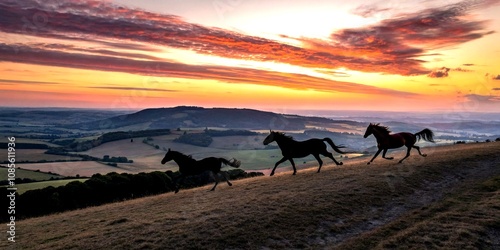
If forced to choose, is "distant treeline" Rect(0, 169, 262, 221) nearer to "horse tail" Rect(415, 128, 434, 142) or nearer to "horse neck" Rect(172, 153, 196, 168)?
"horse neck" Rect(172, 153, 196, 168)

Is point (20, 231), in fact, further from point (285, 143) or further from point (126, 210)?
point (285, 143)

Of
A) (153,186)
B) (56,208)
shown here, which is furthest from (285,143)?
(56,208)

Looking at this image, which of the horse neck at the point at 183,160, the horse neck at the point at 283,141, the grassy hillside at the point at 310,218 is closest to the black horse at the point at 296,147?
the horse neck at the point at 283,141

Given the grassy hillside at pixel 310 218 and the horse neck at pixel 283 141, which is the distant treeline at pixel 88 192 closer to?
the horse neck at pixel 283 141

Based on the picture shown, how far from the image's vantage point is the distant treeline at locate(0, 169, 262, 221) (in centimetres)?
3306

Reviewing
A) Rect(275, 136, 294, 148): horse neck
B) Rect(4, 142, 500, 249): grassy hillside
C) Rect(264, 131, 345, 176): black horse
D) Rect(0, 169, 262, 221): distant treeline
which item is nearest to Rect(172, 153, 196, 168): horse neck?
Rect(4, 142, 500, 249): grassy hillside

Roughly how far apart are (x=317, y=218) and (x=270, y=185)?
23.3ft

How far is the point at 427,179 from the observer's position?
73.3ft

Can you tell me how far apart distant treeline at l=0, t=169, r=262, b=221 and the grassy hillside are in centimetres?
1303

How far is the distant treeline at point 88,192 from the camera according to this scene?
3306cm

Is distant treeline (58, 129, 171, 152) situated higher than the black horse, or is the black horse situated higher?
the black horse

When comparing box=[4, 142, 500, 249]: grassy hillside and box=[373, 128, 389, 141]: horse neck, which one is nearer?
box=[4, 142, 500, 249]: grassy hillside

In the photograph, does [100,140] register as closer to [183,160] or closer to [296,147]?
[183,160]

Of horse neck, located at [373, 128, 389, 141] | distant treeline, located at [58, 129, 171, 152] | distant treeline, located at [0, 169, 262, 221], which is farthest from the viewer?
distant treeline, located at [58, 129, 171, 152]
